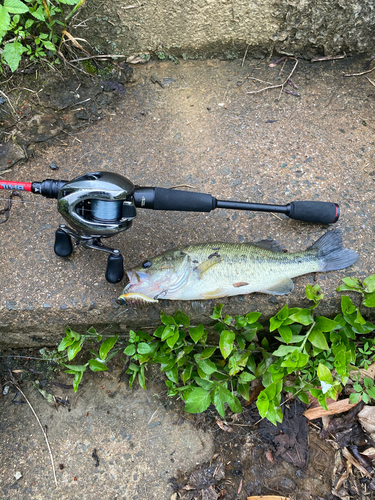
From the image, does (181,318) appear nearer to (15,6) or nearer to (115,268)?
(115,268)

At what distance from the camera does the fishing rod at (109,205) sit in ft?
7.77

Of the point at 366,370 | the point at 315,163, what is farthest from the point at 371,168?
the point at 366,370

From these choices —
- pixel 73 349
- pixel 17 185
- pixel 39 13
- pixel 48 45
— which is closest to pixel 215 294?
pixel 73 349

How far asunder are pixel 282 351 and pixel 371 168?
1.90 metres

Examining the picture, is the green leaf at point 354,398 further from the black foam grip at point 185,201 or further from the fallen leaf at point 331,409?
the black foam grip at point 185,201

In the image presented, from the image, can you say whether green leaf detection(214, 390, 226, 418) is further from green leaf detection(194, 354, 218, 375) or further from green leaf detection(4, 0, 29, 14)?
green leaf detection(4, 0, 29, 14)

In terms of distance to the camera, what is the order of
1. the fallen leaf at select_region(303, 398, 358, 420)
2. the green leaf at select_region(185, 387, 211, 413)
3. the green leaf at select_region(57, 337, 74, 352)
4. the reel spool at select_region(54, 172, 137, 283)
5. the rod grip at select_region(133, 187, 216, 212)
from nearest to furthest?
1. the reel spool at select_region(54, 172, 137, 283)
2. the rod grip at select_region(133, 187, 216, 212)
3. the green leaf at select_region(57, 337, 74, 352)
4. the green leaf at select_region(185, 387, 211, 413)
5. the fallen leaf at select_region(303, 398, 358, 420)

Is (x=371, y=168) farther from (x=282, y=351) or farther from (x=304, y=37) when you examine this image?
(x=282, y=351)

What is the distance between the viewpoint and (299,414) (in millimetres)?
3402

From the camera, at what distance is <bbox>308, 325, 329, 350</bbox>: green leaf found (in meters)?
2.85

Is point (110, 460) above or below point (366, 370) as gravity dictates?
below

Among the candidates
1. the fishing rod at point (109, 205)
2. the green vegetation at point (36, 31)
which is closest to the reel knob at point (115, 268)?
the fishing rod at point (109, 205)

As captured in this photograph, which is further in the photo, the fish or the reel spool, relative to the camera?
the fish

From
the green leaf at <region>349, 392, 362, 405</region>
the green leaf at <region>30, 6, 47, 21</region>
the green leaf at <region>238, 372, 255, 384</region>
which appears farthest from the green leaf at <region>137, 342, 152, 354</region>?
the green leaf at <region>30, 6, 47, 21</region>
